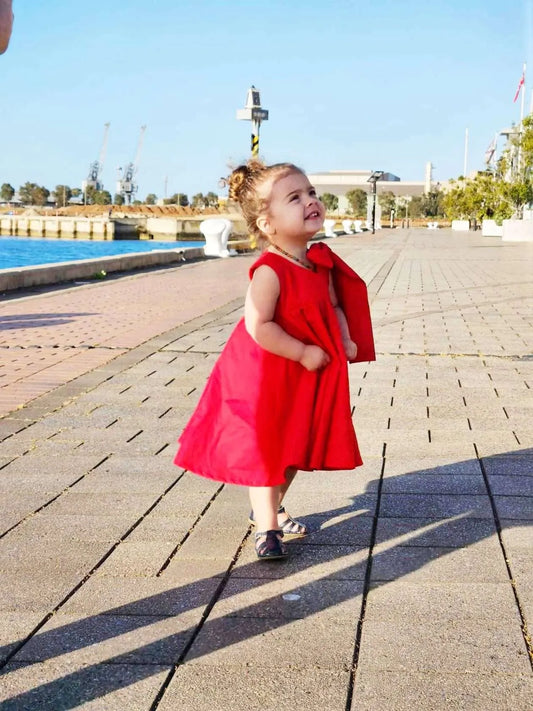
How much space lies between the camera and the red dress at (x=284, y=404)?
3088 mm

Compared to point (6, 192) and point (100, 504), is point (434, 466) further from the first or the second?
point (6, 192)

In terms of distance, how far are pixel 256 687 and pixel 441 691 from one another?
41 centimetres

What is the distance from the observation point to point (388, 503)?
12.4 feet

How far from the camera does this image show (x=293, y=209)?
3078mm

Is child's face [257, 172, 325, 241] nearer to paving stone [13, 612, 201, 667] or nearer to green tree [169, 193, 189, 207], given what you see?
paving stone [13, 612, 201, 667]

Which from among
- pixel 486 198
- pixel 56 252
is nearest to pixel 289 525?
pixel 56 252

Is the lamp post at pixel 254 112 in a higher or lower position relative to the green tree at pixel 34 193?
lower

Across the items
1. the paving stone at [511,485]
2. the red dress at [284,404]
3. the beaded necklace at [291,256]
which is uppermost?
the beaded necklace at [291,256]

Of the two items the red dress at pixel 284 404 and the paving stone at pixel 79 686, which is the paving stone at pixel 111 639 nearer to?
the paving stone at pixel 79 686

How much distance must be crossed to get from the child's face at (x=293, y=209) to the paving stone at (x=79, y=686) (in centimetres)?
137

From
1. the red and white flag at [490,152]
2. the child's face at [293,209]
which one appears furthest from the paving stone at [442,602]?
the red and white flag at [490,152]

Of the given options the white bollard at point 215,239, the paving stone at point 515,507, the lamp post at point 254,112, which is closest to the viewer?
the paving stone at point 515,507

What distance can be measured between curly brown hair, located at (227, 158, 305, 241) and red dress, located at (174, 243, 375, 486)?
129mm

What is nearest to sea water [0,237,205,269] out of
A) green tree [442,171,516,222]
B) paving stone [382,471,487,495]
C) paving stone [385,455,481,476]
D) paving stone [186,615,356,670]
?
green tree [442,171,516,222]
